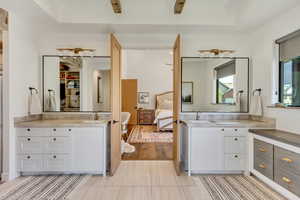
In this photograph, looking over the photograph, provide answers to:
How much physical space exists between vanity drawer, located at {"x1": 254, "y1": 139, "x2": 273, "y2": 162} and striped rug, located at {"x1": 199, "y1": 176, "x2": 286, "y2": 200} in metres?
0.42

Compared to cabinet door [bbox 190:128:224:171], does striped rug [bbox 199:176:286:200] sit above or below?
below

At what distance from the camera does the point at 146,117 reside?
925 cm

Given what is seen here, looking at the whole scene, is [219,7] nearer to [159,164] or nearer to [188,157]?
[188,157]

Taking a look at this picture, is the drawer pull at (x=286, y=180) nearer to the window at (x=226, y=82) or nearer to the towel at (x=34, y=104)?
the window at (x=226, y=82)

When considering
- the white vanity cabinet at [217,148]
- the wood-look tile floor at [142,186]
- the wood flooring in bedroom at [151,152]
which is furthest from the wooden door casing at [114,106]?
the white vanity cabinet at [217,148]

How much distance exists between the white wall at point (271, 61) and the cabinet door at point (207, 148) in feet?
3.07

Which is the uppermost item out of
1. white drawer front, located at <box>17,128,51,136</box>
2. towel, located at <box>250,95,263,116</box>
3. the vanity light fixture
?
the vanity light fixture

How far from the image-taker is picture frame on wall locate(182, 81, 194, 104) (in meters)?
4.00

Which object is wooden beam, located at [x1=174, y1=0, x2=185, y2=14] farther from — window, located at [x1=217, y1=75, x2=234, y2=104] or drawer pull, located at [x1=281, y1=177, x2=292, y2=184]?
drawer pull, located at [x1=281, y1=177, x2=292, y2=184]

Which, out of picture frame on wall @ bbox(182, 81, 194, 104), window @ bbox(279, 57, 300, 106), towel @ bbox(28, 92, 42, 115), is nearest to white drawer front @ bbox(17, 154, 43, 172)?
towel @ bbox(28, 92, 42, 115)

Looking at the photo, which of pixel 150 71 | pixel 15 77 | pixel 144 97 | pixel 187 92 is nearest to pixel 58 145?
pixel 15 77

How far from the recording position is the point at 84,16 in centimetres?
336

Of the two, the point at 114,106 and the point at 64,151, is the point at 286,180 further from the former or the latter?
the point at 64,151

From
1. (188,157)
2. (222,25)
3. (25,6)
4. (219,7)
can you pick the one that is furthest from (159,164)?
(25,6)
